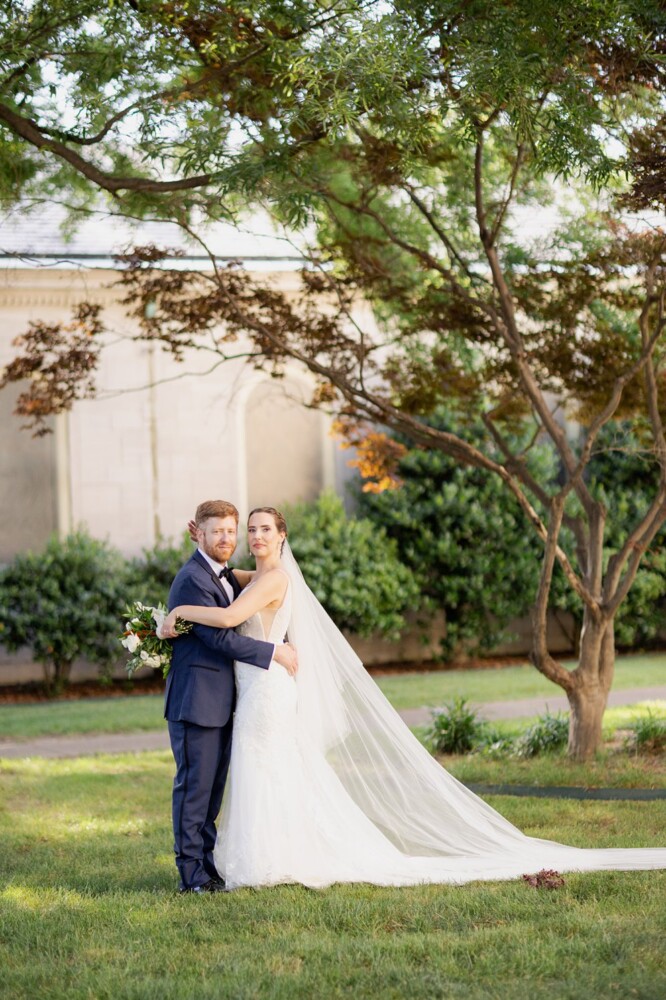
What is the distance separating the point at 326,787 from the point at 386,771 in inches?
21.4

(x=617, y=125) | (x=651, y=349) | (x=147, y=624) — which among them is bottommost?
(x=147, y=624)

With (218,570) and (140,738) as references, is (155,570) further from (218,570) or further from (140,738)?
(218,570)

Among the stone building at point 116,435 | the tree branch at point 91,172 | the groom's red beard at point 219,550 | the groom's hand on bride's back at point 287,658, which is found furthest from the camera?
the stone building at point 116,435

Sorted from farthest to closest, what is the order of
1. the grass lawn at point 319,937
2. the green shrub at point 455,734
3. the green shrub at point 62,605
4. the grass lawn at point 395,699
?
the green shrub at point 62,605 → the grass lawn at point 395,699 → the green shrub at point 455,734 → the grass lawn at point 319,937

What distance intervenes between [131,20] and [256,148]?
141cm

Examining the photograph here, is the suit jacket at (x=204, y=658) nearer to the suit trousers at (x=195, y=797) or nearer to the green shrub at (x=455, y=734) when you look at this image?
the suit trousers at (x=195, y=797)

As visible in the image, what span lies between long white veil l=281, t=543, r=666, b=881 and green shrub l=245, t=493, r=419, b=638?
10691 millimetres

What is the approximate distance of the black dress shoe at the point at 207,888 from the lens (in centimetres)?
614

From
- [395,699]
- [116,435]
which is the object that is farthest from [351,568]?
[116,435]

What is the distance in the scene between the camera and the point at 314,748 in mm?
6566

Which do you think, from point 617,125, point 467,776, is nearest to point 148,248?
point 617,125

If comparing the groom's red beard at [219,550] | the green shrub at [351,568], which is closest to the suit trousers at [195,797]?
the groom's red beard at [219,550]

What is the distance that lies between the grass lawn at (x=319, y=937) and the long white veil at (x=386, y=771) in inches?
21.5

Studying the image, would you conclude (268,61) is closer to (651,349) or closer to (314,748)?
(651,349)
